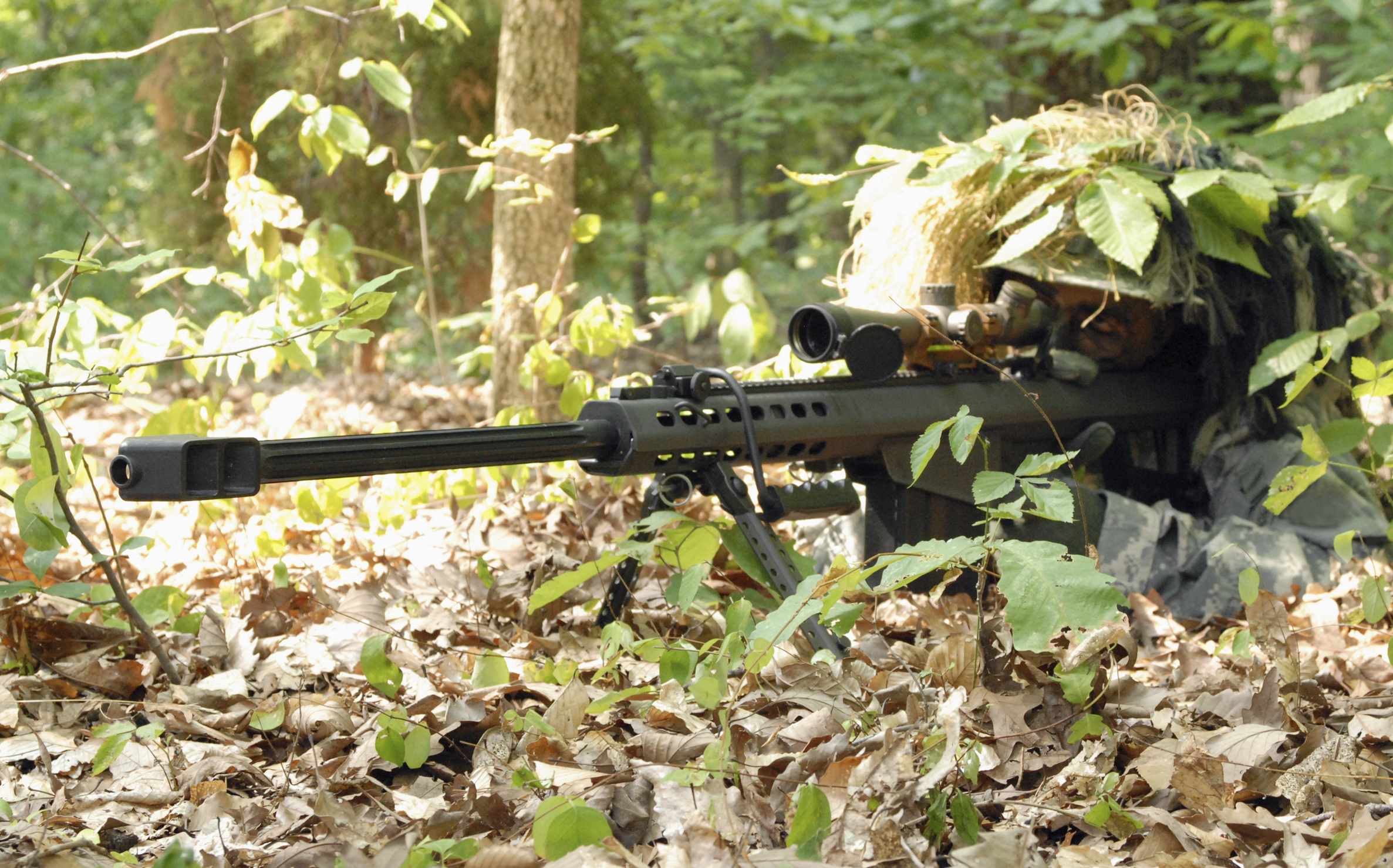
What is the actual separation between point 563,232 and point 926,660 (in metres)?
2.78

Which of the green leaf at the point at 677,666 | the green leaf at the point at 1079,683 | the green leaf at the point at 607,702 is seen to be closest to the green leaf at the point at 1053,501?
the green leaf at the point at 1079,683

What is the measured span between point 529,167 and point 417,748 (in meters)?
2.91

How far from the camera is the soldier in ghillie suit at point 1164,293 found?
9.96 ft

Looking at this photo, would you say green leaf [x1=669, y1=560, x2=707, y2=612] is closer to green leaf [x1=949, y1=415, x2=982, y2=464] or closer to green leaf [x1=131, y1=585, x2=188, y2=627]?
green leaf [x1=949, y1=415, x2=982, y2=464]

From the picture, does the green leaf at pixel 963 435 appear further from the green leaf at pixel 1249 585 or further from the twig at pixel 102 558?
the twig at pixel 102 558

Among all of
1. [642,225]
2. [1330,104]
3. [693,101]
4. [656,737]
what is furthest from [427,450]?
[693,101]

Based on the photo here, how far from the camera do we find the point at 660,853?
1607mm

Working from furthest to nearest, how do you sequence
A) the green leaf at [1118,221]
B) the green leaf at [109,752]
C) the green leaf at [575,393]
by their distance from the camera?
the green leaf at [575,393] → the green leaf at [1118,221] → the green leaf at [109,752]

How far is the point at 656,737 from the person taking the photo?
1888 millimetres

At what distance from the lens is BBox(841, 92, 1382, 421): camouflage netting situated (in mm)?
3283

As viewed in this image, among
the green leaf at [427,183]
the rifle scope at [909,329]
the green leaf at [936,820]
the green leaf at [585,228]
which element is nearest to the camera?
the green leaf at [936,820]

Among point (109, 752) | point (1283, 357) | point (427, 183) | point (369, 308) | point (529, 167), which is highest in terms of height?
point (529, 167)

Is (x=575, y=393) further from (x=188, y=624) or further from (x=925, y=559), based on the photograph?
(x=925, y=559)

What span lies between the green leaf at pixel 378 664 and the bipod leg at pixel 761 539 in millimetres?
773
